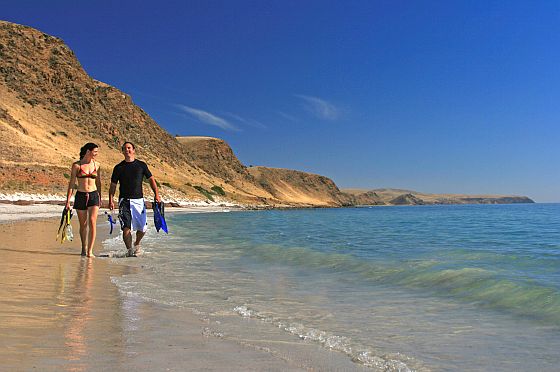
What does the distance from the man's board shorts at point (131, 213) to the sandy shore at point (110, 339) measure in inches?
153

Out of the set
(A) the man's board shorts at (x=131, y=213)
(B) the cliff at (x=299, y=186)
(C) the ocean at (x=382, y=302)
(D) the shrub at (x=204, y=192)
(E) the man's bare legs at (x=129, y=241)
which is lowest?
(C) the ocean at (x=382, y=302)

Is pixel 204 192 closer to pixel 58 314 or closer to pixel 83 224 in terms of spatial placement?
pixel 83 224

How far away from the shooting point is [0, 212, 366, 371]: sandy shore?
3297mm

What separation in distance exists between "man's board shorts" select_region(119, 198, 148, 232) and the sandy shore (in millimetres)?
3884

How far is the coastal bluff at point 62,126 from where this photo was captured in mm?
50156

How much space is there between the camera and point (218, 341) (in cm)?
406

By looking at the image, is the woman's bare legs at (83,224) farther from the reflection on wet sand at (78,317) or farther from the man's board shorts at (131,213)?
the reflection on wet sand at (78,317)

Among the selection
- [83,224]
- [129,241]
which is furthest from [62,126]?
[83,224]

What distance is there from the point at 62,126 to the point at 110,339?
7653cm

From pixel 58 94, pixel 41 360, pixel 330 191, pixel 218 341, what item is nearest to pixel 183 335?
pixel 218 341

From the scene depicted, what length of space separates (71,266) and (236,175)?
117 meters

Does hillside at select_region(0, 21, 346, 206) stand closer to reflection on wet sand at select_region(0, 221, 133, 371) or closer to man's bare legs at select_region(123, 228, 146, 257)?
man's bare legs at select_region(123, 228, 146, 257)

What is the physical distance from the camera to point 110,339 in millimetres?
3857

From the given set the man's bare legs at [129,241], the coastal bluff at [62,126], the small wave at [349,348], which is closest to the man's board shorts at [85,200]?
the man's bare legs at [129,241]
